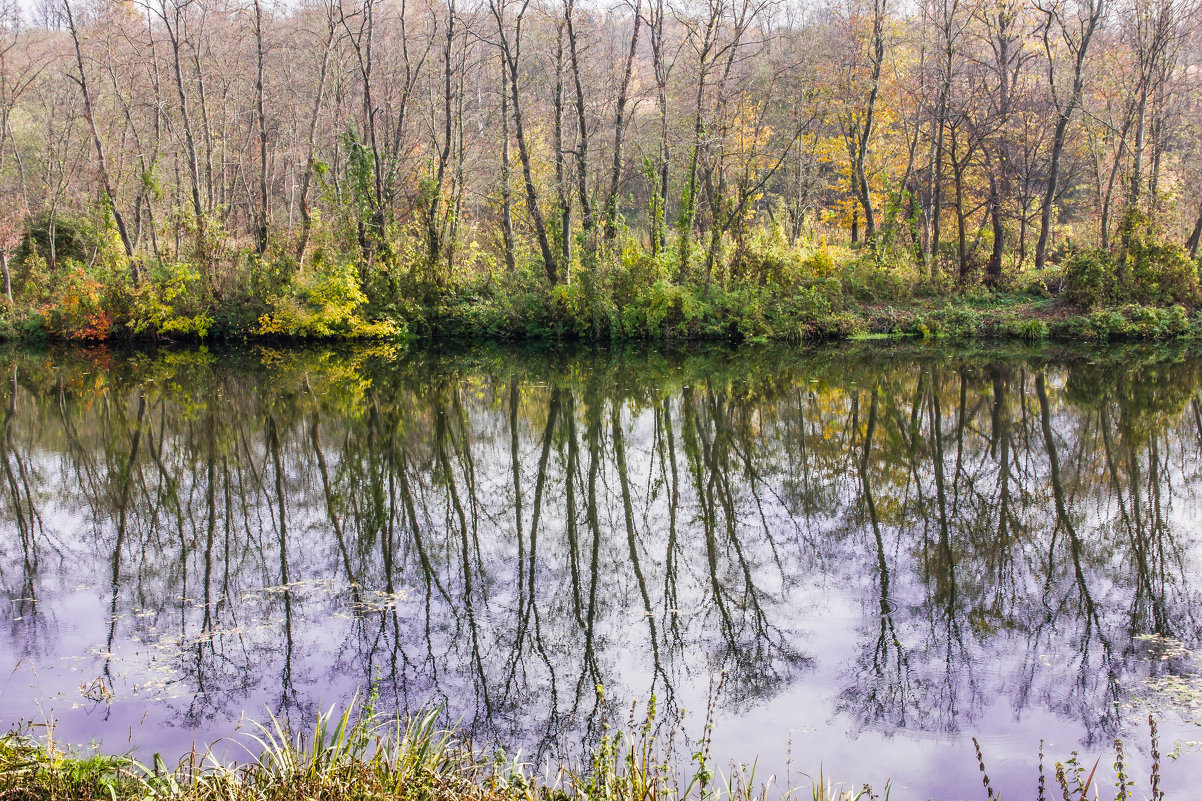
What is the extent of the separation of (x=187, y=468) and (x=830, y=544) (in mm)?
7513

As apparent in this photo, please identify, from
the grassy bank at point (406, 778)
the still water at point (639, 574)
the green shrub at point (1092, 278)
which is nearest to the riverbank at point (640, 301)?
the green shrub at point (1092, 278)

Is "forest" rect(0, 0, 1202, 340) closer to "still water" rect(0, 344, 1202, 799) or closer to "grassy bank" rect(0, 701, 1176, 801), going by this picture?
"still water" rect(0, 344, 1202, 799)

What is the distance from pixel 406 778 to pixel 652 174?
2077cm

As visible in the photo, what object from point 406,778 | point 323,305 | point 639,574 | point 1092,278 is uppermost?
point 1092,278

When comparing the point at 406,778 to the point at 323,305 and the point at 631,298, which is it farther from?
the point at 323,305

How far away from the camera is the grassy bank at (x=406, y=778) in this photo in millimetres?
3453

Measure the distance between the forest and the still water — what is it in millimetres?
10126

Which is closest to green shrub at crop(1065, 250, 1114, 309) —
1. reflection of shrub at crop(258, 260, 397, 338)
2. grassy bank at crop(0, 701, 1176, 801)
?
reflection of shrub at crop(258, 260, 397, 338)

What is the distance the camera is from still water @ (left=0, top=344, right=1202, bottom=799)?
491cm

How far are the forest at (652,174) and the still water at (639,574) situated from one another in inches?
399

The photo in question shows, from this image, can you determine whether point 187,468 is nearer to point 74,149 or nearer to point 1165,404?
point 1165,404

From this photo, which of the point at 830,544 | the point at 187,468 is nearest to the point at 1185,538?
the point at 830,544

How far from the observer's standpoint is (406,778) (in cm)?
362

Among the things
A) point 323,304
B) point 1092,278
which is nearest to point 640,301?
point 323,304
